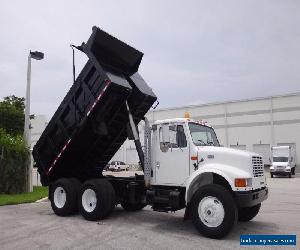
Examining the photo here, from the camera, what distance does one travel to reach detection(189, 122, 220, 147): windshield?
10.0 metres

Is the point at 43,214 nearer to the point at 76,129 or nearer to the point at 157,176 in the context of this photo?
the point at 76,129

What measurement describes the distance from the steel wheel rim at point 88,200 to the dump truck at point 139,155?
0.09 feet

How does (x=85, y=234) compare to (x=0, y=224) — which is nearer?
(x=85, y=234)

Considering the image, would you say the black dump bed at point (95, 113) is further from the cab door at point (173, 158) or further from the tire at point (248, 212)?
the tire at point (248, 212)

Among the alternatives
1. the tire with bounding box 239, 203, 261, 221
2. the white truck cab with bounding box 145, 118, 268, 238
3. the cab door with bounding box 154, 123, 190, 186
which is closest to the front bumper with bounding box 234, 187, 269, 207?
the white truck cab with bounding box 145, 118, 268, 238

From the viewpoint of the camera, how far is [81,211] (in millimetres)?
A: 11000

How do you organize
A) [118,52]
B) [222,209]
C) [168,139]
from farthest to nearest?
[118,52], [168,139], [222,209]

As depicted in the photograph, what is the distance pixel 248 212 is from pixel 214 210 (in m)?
2.22

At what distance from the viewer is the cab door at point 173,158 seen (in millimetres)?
9812

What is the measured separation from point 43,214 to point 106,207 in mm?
2529

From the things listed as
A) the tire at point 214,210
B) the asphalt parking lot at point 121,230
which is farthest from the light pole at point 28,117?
the tire at point 214,210

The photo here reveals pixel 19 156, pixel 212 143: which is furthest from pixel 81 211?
pixel 19 156

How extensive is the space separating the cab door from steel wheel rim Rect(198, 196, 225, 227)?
1.03 metres

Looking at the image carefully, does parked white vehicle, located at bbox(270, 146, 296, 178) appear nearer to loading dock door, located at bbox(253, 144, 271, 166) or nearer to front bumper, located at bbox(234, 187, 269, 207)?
loading dock door, located at bbox(253, 144, 271, 166)
